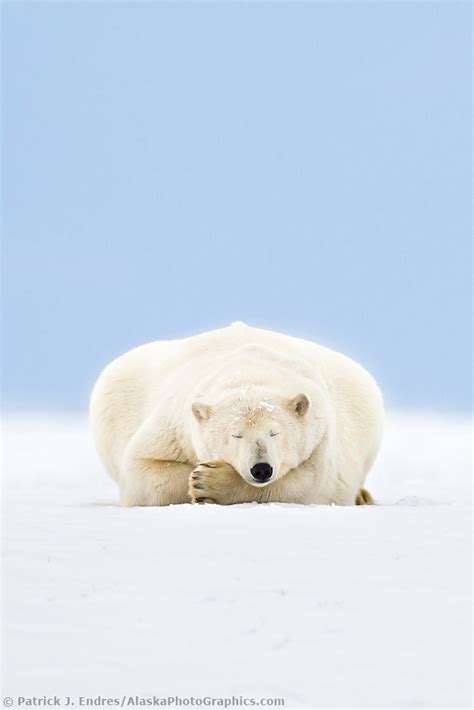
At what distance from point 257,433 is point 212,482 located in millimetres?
722

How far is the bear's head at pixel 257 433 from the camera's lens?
405 inches

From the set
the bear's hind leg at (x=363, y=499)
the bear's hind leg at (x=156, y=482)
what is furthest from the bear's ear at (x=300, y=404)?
the bear's hind leg at (x=363, y=499)

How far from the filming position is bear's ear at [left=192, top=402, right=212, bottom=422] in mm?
10789

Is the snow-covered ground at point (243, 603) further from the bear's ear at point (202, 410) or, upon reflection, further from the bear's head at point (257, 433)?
the bear's ear at point (202, 410)

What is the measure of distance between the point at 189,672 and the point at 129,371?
8.42 m

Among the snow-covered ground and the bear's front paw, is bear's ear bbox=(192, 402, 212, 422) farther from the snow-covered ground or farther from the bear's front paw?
the snow-covered ground

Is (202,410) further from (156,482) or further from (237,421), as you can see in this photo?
(156,482)

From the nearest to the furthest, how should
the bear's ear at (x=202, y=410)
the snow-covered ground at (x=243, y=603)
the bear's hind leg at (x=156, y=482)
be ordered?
the snow-covered ground at (x=243, y=603) < the bear's ear at (x=202, y=410) < the bear's hind leg at (x=156, y=482)

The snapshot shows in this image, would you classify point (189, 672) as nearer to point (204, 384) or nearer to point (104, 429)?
point (204, 384)

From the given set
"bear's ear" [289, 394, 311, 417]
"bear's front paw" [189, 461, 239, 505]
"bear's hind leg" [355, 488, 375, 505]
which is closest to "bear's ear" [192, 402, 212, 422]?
"bear's front paw" [189, 461, 239, 505]

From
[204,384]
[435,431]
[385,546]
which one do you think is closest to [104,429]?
[204,384]

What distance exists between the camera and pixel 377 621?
270 inches

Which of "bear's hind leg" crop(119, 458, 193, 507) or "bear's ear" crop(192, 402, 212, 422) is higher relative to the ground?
"bear's ear" crop(192, 402, 212, 422)

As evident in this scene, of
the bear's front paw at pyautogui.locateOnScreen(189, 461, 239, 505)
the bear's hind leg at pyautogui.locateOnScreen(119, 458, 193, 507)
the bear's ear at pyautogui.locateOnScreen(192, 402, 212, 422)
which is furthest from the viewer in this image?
the bear's hind leg at pyautogui.locateOnScreen(119, 458, 193, 507)
